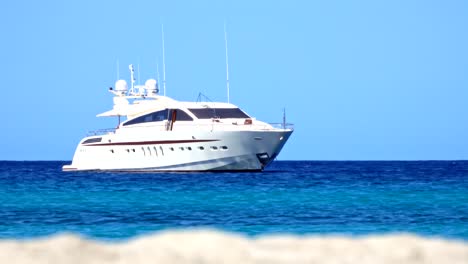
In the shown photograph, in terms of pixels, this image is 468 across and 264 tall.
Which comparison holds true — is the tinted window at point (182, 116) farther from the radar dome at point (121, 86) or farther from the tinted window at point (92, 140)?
the radar dome at point (121, 86)

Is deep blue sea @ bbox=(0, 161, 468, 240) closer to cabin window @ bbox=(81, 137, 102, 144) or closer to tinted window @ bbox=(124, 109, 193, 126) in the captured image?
tinted window @ bbox=(124, 109, 193, 126)

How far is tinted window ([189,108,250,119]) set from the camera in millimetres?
45625

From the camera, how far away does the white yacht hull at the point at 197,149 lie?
44.6m

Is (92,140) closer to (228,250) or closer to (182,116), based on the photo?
(182,116)

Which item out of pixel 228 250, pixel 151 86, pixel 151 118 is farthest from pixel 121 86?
pixel 228 250

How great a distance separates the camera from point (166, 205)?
25469 mm

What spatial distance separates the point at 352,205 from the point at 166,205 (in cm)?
507

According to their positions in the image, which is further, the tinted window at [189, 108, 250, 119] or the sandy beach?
the tinted window at [189, 108, 250, 119]

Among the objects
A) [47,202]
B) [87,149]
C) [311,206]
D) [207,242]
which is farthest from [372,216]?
[87,149]

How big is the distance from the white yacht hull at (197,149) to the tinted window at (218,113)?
49.1 inches

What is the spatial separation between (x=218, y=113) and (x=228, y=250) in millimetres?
41406

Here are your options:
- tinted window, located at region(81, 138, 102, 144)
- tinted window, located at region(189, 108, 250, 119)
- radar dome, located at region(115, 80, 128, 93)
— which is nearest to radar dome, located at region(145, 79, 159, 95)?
radar dome, located at region(115, 80, 128, 93)

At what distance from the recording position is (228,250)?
4.91m

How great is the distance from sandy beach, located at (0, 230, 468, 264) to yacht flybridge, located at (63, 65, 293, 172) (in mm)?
38364
